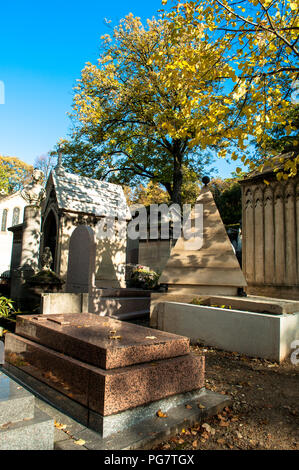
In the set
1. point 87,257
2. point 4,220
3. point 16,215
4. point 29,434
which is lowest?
point 29,434

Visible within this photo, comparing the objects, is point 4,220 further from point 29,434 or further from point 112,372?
point 29,434

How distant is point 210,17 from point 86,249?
6.52 m

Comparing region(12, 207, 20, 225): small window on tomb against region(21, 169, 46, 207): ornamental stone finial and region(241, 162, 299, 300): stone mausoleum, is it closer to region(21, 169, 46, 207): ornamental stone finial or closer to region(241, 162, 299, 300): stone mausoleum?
region(21, 169, 46, 207): ornamental stone finial

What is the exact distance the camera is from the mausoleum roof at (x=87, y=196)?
47.7 feet

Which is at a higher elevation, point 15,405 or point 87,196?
point 87,196

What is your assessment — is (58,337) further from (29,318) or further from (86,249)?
(86,249)

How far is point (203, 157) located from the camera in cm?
2166

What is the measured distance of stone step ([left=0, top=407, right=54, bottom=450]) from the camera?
89.2 inches

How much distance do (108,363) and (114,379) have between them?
0.67 ft

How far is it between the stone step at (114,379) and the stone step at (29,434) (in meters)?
0.53

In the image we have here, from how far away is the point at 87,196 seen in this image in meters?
15.5

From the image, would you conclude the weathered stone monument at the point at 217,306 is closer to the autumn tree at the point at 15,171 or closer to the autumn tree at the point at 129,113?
the autumn tree at the point at 129,113

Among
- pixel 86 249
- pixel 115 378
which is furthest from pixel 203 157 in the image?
pixel 115 378

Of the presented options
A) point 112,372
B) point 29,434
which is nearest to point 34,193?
point 112,372
